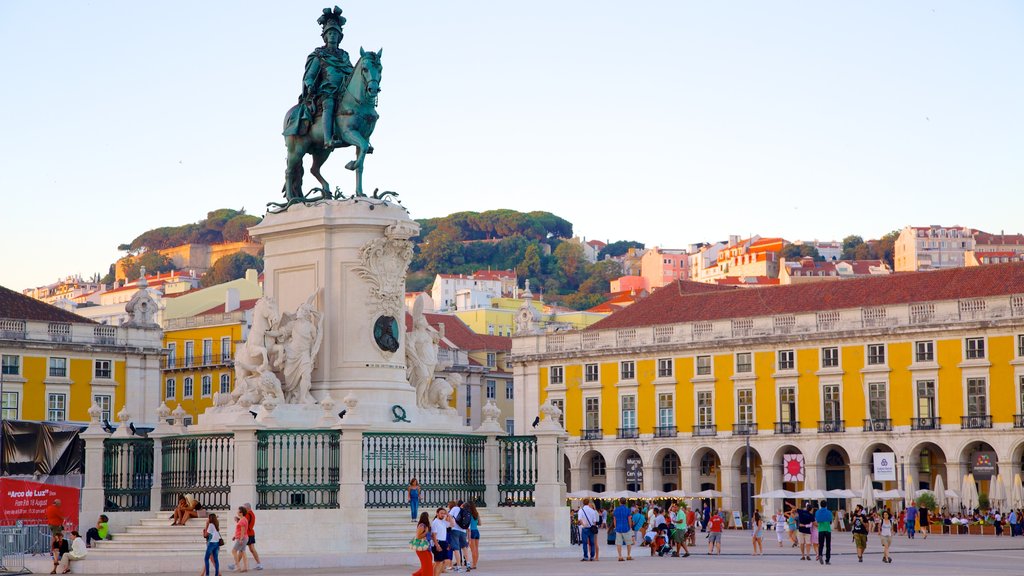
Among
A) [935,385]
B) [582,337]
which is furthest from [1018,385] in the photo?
[582,337]

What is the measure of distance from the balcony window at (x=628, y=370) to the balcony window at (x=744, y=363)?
5.35 meters

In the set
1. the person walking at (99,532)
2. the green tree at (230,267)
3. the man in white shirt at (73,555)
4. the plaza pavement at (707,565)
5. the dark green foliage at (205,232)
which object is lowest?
the plaza pavement at (707,565)

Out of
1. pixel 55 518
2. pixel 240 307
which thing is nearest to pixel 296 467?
pixel 55 518

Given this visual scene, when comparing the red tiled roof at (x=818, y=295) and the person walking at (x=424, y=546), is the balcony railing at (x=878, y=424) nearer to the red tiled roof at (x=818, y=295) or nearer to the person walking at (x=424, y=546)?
the red tiled roof at (x=818, y=295)

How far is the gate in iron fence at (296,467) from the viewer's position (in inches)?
1017

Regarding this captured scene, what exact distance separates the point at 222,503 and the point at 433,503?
10.9 feet

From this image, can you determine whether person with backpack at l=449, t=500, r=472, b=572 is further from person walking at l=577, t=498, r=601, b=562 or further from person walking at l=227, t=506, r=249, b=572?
person walking at l=577, t=498, r=601, b=562

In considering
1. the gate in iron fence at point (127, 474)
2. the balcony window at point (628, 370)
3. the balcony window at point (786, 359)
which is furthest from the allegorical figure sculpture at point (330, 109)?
the balcony window at point (628, 370)

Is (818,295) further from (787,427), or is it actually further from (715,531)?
(715,531)

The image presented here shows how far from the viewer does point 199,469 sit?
88.6 ft

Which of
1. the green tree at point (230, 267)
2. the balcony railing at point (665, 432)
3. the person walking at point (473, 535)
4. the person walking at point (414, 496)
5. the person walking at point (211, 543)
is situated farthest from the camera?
the green tree at point (230, 267)

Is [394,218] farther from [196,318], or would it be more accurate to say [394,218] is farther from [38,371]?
[196,318]

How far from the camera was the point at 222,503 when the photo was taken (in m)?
26.6

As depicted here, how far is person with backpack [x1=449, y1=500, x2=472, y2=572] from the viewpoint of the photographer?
80.0 feet
